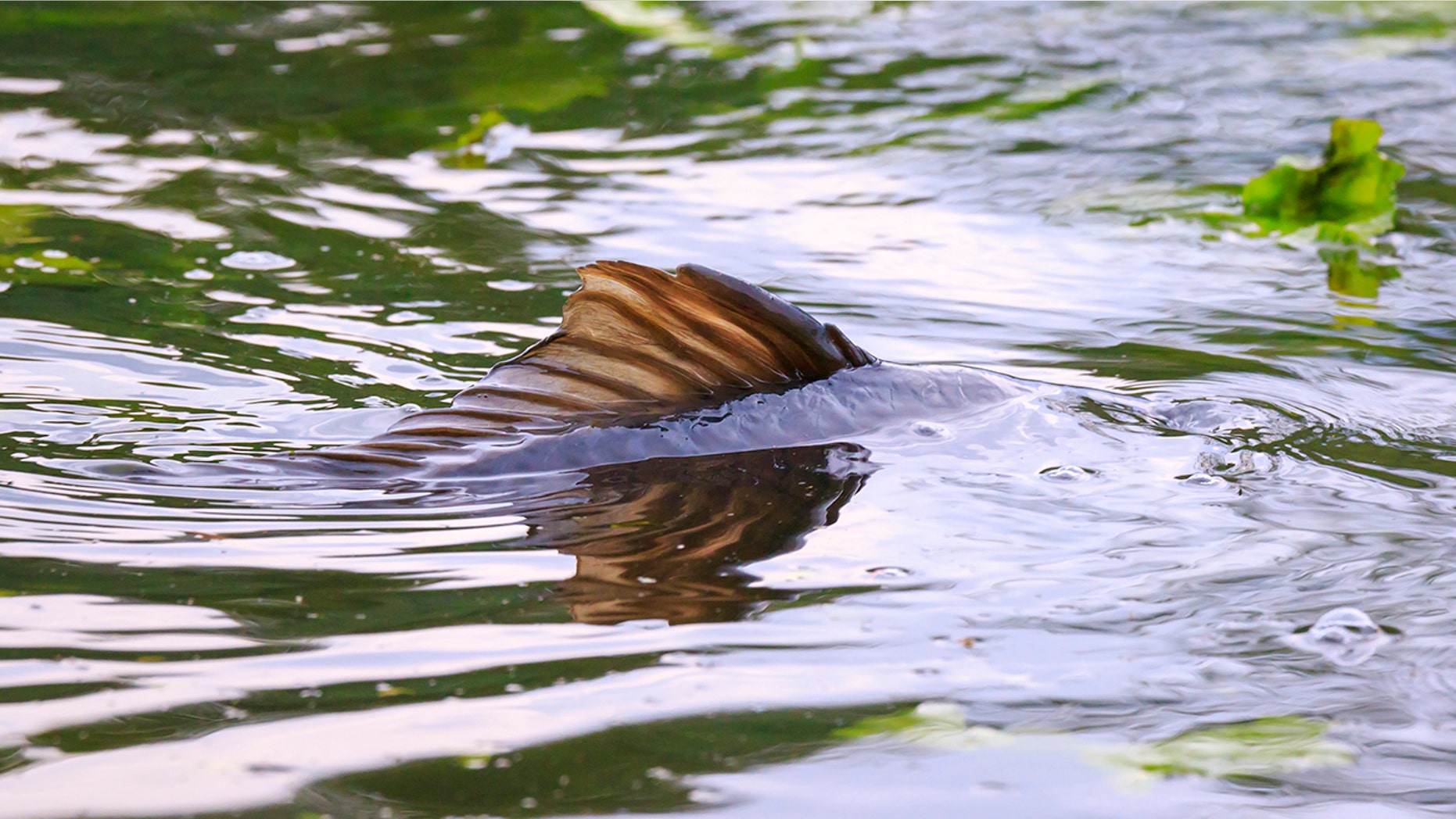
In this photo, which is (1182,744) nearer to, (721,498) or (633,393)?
(721,498)

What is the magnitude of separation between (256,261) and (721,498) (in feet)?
7.65

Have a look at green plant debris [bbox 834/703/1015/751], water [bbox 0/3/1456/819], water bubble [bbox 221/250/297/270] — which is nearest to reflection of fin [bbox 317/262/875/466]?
water [bbox 0/3/1456/819]

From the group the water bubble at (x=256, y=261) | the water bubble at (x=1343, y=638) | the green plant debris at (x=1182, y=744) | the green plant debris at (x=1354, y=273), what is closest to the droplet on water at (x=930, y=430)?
the water bubble at (x=1343, y=638)

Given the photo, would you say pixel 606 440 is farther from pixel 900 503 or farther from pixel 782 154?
pixel 782 154

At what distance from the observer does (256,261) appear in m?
4.49

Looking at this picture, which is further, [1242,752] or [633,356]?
[633,356]

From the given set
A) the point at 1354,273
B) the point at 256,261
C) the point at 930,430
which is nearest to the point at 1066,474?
the point at 930,430

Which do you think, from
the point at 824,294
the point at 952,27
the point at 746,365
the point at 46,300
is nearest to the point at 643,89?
the point at 952,27

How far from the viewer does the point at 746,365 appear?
117 inches

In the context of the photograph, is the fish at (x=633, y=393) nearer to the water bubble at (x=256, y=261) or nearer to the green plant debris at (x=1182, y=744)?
the green plant debris at (x=1182, y=744)

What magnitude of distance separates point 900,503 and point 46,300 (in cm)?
250

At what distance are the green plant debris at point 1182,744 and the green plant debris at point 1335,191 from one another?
3.47 meters

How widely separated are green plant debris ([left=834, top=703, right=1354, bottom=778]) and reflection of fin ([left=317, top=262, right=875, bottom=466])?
1067 mm

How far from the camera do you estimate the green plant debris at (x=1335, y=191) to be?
5.09 metres
